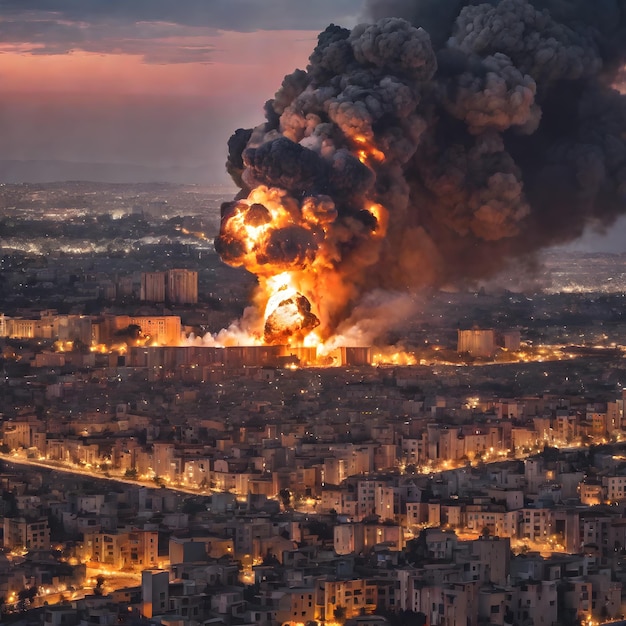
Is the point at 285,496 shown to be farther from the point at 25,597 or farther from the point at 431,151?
the point at 431,151

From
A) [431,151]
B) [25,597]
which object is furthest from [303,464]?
[431,151]

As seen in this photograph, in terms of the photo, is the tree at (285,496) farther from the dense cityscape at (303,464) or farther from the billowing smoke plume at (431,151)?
the billowing smoke plume at (431,151)

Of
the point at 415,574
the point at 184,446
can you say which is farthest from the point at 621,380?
the point at 415,574

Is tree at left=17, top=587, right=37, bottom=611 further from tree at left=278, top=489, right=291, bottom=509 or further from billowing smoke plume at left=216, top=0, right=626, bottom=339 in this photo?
billowing smoke plume at left=216, top=0, right=626, bottom=339

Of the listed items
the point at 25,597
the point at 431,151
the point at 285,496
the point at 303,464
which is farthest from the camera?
the point at 431,151

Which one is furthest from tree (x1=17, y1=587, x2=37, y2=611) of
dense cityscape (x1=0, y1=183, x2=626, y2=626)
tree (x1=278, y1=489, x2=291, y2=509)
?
tree (x1=278, y1=489, x2=291, y2=509)

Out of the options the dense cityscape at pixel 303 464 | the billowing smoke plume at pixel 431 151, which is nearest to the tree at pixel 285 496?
the dense cityscape at pixel 303 464
